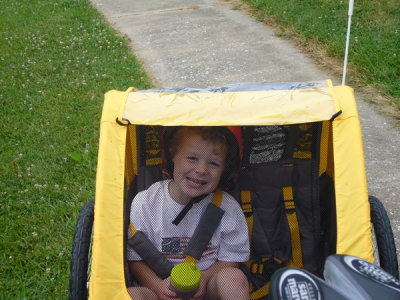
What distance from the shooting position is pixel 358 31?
470cm

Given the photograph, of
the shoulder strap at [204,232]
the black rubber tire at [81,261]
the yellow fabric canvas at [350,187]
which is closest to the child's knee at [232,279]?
the shoulder strap at [204,232]

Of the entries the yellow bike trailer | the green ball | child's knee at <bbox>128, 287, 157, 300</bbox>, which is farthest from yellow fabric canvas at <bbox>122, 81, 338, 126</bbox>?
child's knee at <bbox>128, 287, 157, 300</bbox>

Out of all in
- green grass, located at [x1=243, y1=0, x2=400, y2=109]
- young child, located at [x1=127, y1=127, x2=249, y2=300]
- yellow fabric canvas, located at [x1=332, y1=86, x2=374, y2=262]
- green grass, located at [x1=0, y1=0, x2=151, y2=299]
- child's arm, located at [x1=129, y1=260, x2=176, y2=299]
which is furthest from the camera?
green grass, located at [x1=243, y1=0, x2=400, y2=109]

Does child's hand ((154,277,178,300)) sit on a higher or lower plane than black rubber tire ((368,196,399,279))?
lower

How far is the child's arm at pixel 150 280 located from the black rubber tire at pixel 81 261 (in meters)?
0.21

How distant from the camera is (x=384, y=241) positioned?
178cm

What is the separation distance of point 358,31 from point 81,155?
10.8ft

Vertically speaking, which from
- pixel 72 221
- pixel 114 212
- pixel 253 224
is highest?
pixel 114 212

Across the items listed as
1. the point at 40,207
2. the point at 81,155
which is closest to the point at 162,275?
the point at 40,207

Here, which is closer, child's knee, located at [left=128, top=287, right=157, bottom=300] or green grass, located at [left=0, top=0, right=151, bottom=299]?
child's knee, located at [left=128, top=287, right=157, bottom=300]

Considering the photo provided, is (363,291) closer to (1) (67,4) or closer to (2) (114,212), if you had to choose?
(2) (114,212)

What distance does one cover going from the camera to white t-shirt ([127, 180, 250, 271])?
1932mm

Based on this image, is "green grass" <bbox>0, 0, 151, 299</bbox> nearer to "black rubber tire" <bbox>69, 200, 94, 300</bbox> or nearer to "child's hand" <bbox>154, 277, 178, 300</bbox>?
"black rubber tire" <bbox>69, 200, 94, 300</bbox>

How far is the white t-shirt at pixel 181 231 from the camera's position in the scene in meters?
1.93
